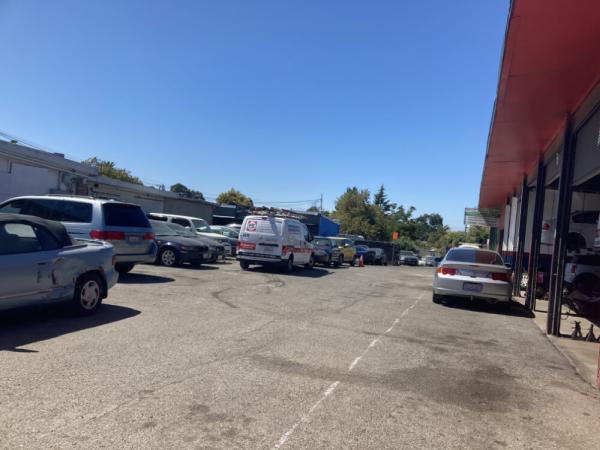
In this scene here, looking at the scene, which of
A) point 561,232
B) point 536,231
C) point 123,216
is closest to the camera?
point 561,232

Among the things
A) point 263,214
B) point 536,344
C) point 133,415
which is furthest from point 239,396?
point 263,214

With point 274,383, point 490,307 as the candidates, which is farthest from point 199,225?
point 274,383

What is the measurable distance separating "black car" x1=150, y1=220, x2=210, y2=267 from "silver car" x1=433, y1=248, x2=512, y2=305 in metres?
8.18

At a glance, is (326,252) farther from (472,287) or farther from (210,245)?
(472,287)

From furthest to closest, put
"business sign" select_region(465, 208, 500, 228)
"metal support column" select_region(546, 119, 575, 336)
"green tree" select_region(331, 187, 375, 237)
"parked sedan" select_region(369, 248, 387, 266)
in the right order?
"green tree" select_region(331, 187, 375, 237), "parked sedan" select_region(369, 248, 387, 266), "business sign" select_region(465, 208, 500, 228), "metal support column" select_region(546, 119, 575, 336)

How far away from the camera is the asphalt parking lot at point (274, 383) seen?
151 inches

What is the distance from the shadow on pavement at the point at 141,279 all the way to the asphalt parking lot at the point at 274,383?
2.81 meters

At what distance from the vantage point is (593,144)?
318 inches

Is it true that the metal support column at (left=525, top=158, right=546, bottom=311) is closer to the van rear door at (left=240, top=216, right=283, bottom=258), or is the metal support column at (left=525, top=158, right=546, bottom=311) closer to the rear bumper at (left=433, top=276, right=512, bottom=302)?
the rear bumper at (left=433, top=276, right=512, bottom=302)

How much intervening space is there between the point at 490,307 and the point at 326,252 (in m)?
11.9

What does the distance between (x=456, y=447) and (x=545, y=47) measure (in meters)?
5.41

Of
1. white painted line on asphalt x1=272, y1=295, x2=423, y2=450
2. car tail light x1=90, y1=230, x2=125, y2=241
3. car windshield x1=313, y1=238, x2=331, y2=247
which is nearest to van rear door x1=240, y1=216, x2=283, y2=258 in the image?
car tail light x1=90, y1=230, x2=125, y2=241

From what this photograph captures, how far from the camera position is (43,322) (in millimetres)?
7062

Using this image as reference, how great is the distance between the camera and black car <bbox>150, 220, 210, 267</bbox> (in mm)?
15852
